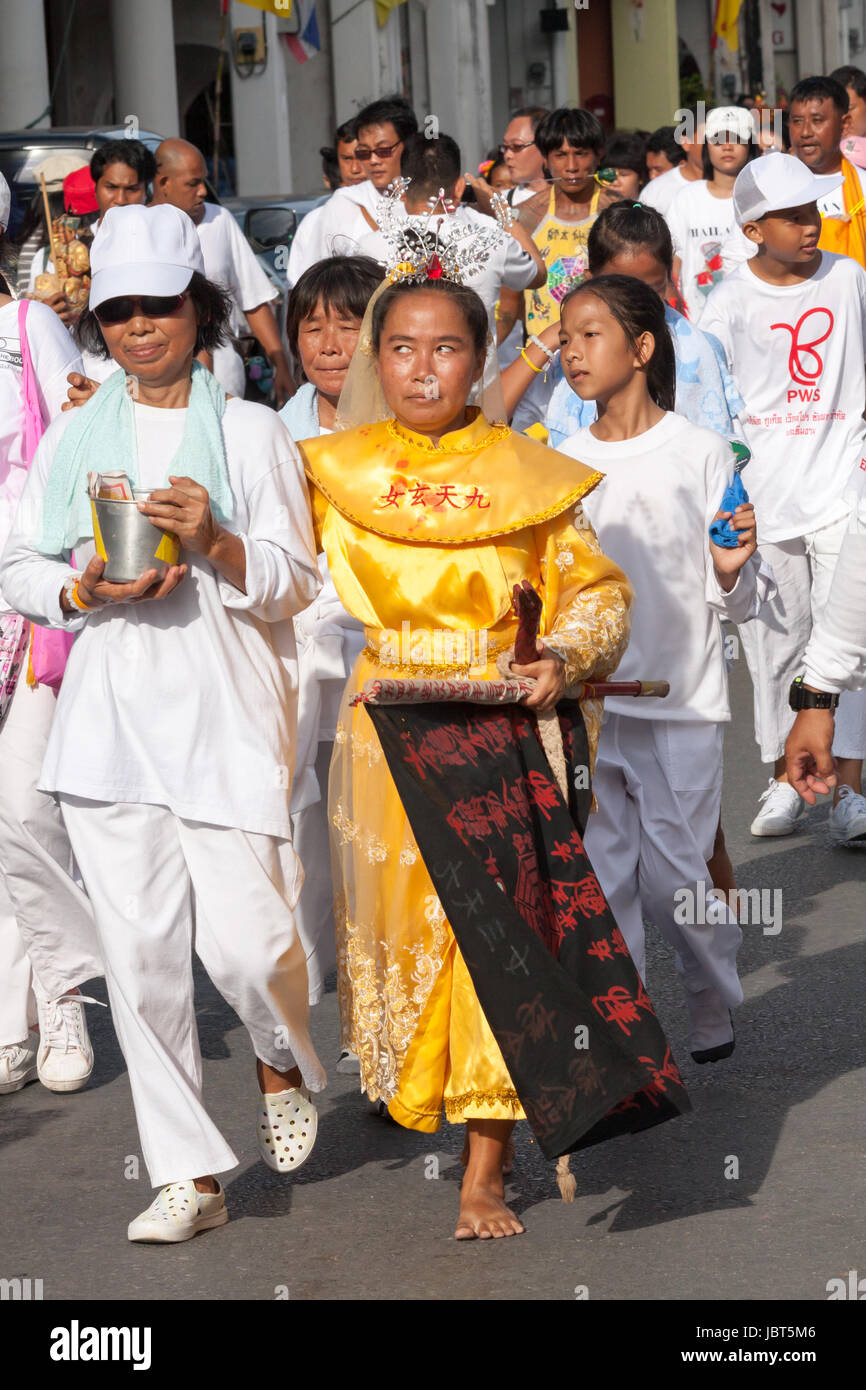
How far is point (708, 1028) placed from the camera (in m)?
5.26

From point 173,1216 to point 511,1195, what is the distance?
738 mm

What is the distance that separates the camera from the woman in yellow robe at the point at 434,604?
168 inches

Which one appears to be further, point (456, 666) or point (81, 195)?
point (81, 195)


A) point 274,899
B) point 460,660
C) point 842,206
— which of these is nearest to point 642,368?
point 460,660

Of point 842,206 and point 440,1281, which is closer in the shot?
point 440,1281

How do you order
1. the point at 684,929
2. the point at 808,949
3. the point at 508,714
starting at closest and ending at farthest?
1. the point at 508,714
2. the point at 684,929
3. the point at 808,949

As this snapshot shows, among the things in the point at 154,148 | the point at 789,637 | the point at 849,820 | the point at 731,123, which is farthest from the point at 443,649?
the point at 154,148

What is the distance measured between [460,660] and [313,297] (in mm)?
1579

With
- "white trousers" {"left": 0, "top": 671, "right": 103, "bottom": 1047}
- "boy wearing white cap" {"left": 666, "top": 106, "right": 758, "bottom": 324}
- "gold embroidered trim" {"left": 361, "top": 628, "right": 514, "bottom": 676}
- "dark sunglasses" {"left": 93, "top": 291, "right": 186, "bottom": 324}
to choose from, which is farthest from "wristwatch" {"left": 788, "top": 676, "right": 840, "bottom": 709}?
"boy wearing white cap" {"left": 666, "top": 106, "right": 758, "bottom": 324}

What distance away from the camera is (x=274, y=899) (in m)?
4.32

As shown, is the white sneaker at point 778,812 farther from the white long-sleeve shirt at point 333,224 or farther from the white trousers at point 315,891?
the white long-sleeve shirt at point 333,224

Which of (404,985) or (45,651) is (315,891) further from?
(404,985)

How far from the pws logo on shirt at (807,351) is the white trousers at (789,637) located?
0.48 meters

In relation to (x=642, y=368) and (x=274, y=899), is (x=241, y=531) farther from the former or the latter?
(x=642, y=368)
